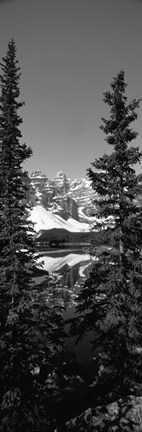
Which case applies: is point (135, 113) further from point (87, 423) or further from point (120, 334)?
point (87, 423)

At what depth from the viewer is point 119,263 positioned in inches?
494

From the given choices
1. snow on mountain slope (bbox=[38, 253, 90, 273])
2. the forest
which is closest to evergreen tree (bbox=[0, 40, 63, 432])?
the forest

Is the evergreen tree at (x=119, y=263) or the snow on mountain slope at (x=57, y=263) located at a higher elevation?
the evergreen tree at (x=119, y=263)

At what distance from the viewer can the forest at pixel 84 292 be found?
10.6 metres

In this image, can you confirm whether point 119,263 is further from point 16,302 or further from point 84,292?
point 16,302

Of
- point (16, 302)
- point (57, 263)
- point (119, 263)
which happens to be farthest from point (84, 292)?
point (57, 263)

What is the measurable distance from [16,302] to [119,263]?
5.16 metres

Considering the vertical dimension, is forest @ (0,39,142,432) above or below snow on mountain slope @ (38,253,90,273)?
above

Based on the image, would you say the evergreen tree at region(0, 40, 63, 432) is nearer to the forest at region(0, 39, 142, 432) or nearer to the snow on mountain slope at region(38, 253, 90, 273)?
the forest at region(0, 39, 142, 432)

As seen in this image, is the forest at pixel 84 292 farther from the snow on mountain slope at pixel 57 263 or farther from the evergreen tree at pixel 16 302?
the snow on mountain slope at pixel 57 263

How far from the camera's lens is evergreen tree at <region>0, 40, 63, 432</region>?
995cm

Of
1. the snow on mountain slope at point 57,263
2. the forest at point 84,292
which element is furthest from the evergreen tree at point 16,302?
the snow on mountain slope at point 57,263

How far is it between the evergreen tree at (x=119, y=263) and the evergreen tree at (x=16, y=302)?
8.29ft

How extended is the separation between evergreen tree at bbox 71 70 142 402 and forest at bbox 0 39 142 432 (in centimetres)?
4
